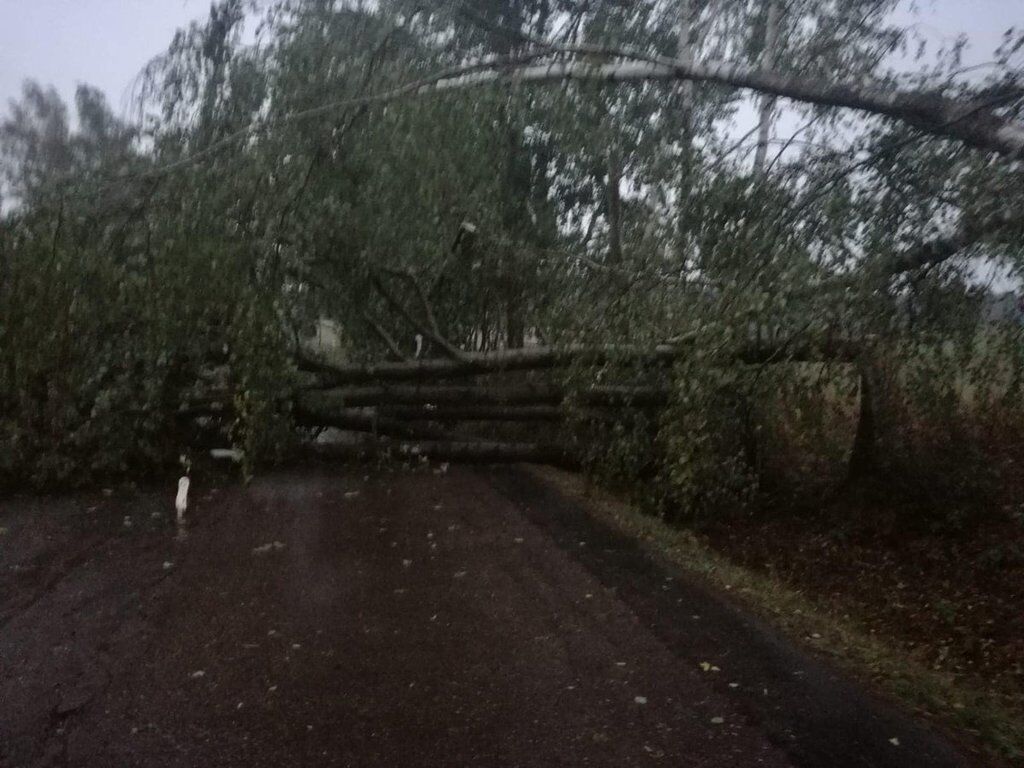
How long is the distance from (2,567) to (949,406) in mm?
8401

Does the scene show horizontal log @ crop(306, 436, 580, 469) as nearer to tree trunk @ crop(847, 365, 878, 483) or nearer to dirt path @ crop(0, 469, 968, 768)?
tree trunk @ crop(847, 365, 878, 483)

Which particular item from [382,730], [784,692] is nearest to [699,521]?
[784,692]

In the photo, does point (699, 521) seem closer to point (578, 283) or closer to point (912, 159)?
point (578, 283)

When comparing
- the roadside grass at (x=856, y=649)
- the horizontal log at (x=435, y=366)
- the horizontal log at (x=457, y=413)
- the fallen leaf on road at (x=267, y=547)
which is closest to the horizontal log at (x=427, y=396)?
the horizontal log at (x=457, y=413)

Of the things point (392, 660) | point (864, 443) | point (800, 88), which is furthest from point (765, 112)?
point (392, 660)

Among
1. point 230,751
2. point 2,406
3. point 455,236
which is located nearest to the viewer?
point 230,751

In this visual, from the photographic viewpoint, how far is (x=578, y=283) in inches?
511

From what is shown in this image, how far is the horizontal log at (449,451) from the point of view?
612 inches

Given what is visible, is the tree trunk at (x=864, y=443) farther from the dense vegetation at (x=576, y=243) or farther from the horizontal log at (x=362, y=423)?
the horizontal log at (x=362, y=423)

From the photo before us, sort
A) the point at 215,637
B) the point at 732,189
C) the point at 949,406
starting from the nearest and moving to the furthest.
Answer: the point at 215,637 < the point at 732,189 < the point at 949,406

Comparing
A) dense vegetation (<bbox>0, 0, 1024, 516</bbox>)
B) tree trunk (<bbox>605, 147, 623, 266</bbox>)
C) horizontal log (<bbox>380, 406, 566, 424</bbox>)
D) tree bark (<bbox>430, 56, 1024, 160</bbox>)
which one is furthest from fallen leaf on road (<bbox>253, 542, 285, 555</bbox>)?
horizontal log (<bbox>380, 406, 566, 424</bbox>)

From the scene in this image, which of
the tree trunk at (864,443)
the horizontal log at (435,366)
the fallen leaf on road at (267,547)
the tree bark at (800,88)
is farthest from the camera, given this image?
the horizontal log at (435,366)

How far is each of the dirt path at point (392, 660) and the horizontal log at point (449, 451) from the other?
5.00 meters

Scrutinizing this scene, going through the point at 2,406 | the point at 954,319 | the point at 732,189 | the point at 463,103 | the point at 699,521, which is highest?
the point at 463,103
